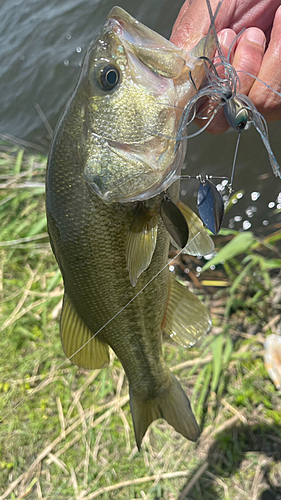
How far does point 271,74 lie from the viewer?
5.24 feet

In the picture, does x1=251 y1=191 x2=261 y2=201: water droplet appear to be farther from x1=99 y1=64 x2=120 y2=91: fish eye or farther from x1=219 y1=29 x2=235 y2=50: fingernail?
x1=99 y1=64 x2=120 y2=91: fish eye

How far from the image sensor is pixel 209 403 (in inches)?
103

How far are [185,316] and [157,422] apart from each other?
1320mm

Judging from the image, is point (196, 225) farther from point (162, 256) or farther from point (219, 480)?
point (219, 480)

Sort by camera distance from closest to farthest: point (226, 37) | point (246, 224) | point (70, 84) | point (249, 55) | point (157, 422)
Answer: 1. point (249, 55)
2. point (226, 37)
3. point (157, 422)
4. point (246, 224)
5. point (70, 84)

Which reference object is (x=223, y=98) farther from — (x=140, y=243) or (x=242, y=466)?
(x=242, y=466)

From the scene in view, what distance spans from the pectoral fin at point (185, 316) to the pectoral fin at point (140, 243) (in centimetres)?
42

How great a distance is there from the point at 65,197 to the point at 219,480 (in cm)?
212

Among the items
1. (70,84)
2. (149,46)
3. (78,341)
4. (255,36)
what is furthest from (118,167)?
(70,84)

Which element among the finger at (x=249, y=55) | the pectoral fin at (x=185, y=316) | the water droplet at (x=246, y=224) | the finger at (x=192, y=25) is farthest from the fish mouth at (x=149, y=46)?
the water droplet at (x=246, y=224)

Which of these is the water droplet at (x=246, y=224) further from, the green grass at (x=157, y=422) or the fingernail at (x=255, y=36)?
the fingernail at (x=255, y=36)

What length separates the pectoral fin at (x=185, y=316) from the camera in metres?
1.69

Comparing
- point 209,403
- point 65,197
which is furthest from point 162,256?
point 209,403

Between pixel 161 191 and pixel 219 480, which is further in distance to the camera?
pixel 219 480
